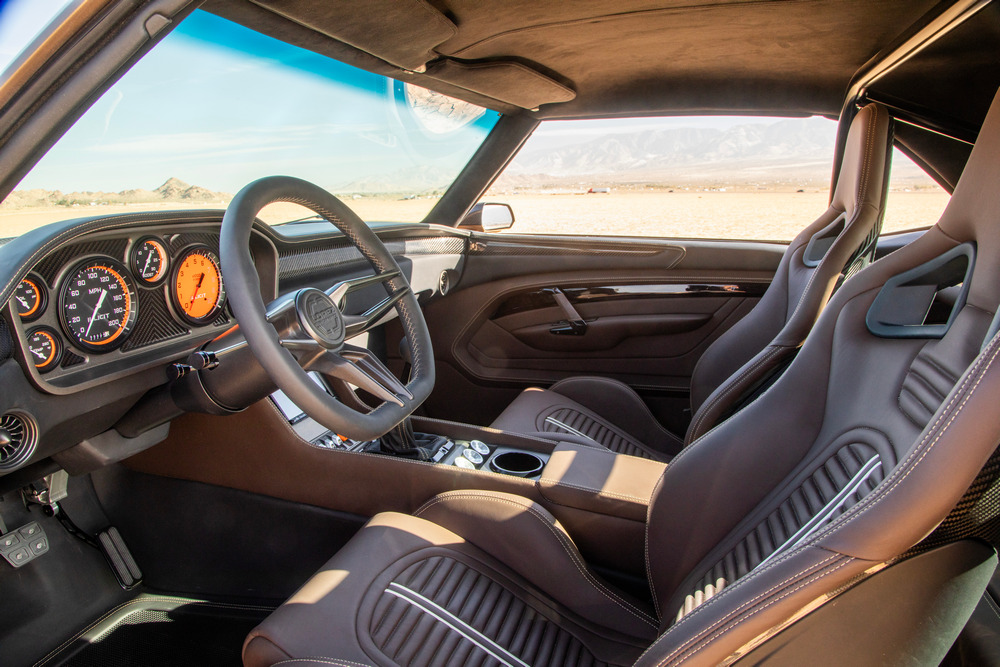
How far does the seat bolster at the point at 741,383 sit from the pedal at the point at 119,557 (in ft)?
5.12

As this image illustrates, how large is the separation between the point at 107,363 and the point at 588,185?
2395 mm

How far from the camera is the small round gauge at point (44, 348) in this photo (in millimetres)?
1108

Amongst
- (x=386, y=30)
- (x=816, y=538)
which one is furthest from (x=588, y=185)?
(x=816, y=538)

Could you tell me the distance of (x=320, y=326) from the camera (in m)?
1.17

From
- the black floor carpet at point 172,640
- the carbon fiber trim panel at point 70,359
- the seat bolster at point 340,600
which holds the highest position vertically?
the carbon fiber trim panel at point 70,359

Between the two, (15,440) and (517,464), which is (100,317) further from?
(517,464)

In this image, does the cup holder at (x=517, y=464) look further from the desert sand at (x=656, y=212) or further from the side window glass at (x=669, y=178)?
the side window glass at (x=669, y=178)

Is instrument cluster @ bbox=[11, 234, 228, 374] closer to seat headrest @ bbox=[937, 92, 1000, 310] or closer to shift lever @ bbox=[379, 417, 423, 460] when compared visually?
shift lever @ bbox=[379, 417, 423, 460]

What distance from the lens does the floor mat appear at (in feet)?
5.14

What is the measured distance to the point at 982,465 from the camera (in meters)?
0.67

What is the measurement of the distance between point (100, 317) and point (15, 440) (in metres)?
0.26

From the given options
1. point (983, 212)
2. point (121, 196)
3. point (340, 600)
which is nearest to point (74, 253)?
point (121, 196)

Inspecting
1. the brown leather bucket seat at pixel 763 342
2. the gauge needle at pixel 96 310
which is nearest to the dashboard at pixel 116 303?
the gauge needle at pixel 96 310

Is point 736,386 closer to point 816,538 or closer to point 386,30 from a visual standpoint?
point 816,538
